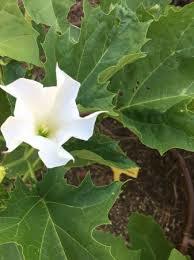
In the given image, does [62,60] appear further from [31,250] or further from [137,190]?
[137,190]

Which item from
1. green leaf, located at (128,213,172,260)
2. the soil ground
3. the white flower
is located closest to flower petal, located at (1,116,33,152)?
the white flower

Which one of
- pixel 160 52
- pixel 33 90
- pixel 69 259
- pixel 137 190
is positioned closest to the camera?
pixel 33 90

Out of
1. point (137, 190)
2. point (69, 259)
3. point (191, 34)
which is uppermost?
point (191, 34)

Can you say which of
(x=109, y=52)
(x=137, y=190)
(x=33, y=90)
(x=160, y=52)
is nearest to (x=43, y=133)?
(x=33, y=90)

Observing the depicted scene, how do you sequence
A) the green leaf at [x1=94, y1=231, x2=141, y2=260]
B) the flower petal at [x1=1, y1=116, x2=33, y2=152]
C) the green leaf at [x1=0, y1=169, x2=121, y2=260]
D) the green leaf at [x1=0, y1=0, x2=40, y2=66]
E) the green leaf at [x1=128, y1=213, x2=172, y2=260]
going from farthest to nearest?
1. the green leaf at [x1=128, y1=213, x2=172, y2=260]
2. the green leaf at [x1=94, y1=231, x2=141, y2=260]
3. the green leaf at [x1=0, y1=0, x2=40, y2=66]
4. the green leaf at [x1=0, y1=169, x2=121, y2=260]
5. the flower petal at [x1=1, y1=116, x2=33, y2=152]

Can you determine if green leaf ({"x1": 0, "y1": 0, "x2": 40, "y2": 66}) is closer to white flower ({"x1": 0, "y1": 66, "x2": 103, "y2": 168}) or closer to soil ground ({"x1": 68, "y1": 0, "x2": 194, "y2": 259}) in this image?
white flower ({"x1": 0, "y1": 66, "x2": 103, "y2": 168})

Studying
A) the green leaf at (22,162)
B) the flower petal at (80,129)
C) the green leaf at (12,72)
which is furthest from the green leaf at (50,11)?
the flower petal at (80,129)
